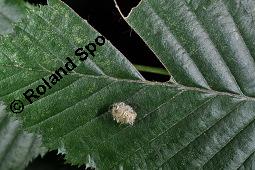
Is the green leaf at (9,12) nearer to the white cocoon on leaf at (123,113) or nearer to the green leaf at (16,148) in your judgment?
the green leaf at (16,148)

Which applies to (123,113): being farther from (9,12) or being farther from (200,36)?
(9,12)

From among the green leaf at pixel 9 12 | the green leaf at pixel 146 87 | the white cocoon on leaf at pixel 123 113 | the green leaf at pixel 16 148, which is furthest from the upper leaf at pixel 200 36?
the green leaf at pixel 16 148

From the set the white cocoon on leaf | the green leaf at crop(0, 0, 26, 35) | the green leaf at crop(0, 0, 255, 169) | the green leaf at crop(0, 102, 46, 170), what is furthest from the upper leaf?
the green leaf at crop(0, 102, 46, 170)

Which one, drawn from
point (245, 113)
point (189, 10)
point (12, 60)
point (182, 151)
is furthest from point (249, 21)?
point (12, 60)

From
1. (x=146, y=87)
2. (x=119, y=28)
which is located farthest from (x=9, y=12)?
(x=146, y=87)

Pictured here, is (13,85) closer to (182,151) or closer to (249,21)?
(182,151)

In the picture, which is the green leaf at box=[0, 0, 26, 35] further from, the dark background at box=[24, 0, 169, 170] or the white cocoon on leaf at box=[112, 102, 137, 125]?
the white cocoon on leaf at box=[112, 102, 137, 125]
